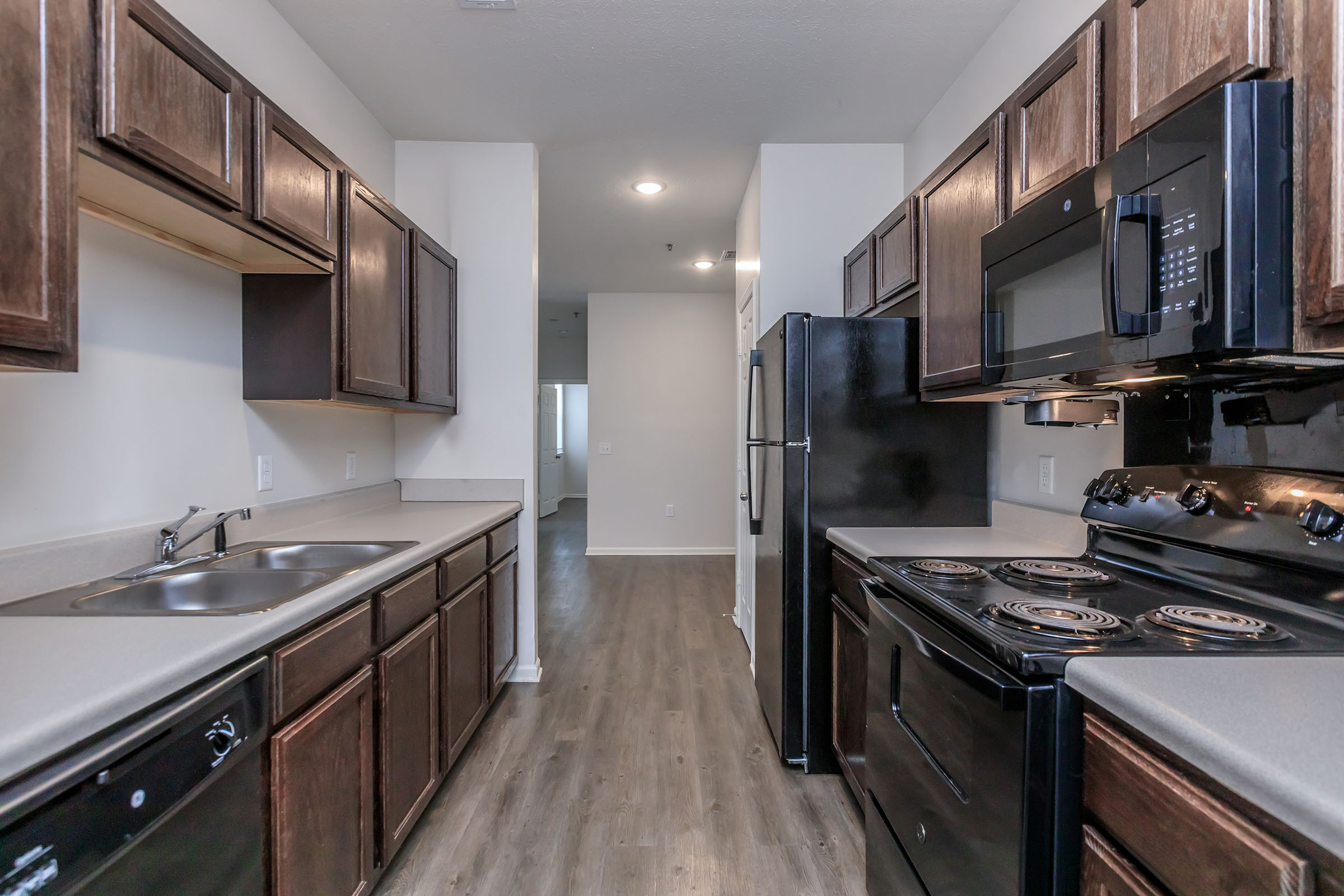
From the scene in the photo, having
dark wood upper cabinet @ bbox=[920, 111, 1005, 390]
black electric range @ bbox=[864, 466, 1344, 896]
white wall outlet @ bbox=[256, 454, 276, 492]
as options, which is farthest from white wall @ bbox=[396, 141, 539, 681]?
black electric range @ bbox=[864, 466, 1344, 896]

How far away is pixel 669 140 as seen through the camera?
2.94 m

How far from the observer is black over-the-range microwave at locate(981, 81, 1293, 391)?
0.87 meters

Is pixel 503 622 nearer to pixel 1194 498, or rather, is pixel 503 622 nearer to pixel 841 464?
pixel 841 464

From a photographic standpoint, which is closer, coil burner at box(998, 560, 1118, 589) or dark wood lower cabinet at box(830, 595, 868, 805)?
coil burner at box(998, 560, 1118, 589)

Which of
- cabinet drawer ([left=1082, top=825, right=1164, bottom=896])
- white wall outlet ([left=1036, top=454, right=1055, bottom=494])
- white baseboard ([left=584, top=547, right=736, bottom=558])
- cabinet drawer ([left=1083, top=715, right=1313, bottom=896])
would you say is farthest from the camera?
white baseboard ([left=584, top=547, right=736, bottom=558])

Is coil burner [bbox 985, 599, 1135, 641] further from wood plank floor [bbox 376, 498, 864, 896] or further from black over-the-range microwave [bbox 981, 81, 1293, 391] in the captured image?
wood plank floor [bbox 376, 498, 864, 896]

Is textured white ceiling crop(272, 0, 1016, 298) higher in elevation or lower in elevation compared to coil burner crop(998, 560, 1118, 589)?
higher

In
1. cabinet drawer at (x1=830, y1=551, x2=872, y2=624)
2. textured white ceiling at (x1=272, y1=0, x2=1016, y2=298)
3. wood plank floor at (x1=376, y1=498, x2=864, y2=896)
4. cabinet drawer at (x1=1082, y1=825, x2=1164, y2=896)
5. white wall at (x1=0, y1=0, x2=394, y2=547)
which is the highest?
textured white ceiling at (x1=272, y1=0, x2=1016, y2=298)

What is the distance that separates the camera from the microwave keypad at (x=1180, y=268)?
0.93m

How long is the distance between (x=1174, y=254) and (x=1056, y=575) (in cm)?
73

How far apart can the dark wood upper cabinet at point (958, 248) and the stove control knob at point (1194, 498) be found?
1.78ft

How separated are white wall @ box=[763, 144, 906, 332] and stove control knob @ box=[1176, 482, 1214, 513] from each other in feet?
6.08

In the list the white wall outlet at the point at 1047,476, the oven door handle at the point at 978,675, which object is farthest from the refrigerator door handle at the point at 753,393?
the oven door handle at the point at 978,675

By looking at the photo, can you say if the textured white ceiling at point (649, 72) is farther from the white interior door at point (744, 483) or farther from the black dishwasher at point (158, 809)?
the black dishwasher at point (158, 809)
